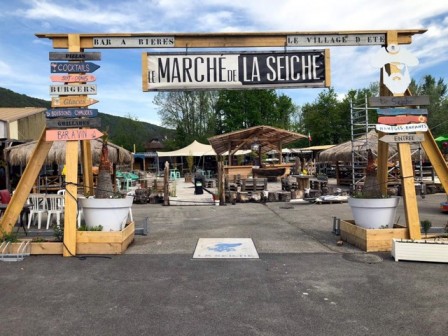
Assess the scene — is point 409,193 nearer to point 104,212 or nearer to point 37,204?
point 104,212

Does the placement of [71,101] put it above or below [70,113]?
above

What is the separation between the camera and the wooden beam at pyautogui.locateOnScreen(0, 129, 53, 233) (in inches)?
261

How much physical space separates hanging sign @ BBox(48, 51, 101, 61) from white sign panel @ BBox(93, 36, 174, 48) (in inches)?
9.0

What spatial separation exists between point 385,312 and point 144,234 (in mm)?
5493

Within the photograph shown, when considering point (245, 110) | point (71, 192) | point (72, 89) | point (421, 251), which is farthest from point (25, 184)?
point (245, 110)

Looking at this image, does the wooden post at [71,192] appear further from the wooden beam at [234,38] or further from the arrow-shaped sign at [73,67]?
the arrow-shaped sign at [73,67]

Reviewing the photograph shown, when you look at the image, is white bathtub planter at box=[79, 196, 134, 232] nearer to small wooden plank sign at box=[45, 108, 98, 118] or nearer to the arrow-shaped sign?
small wooden plank sign at box=[45, 108, 98, 118]

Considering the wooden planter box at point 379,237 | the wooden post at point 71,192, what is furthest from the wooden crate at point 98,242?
the wooden planter box at point 379,237

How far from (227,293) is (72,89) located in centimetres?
439

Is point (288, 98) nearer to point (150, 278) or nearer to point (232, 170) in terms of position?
point (232, 170)

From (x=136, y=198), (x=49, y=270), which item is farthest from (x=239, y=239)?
(x=136, y=198)

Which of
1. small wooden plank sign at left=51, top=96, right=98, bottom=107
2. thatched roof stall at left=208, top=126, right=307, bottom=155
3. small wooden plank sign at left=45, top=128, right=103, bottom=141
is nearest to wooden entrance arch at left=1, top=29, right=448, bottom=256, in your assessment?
small wooden plank sign at left=45, top=128, right=103, bottom=141

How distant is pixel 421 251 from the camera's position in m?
5.74

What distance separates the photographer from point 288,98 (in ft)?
195
